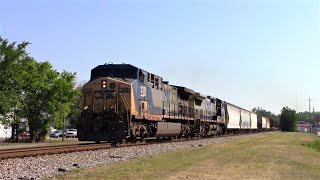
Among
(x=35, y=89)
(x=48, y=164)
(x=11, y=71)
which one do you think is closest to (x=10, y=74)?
(x=11, y=71)

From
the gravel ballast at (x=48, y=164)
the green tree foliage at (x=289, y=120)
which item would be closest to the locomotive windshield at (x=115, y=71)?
the gravel ballast at (x=48, y=164)

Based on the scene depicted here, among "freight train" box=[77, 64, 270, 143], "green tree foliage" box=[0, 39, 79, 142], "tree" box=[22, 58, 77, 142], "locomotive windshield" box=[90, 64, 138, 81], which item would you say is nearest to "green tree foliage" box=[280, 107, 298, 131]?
"green tree foliage" box=[0, 39, 79, 142]

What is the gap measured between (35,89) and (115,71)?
18.8m

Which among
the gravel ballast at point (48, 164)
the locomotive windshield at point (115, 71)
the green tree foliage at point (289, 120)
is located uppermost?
the locomotive windshield at point (115, 71)

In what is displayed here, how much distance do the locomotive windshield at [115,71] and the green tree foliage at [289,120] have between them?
105674mm

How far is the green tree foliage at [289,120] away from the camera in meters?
122

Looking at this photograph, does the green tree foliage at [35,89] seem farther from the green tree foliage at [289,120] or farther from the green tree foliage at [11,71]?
the green tree foliage at [289,120]

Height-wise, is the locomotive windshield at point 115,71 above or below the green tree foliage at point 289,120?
above

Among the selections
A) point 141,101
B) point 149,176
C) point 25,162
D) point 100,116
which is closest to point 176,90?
point 141,101

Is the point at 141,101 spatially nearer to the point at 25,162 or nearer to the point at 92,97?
the point at 92,97

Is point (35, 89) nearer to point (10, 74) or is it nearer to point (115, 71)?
point (10, 74)

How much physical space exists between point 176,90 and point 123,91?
36.8 ft

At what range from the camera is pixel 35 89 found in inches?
1597

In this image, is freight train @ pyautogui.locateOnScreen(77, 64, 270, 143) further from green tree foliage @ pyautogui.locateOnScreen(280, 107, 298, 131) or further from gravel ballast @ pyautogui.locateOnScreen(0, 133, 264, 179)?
green tree foliage @ pyautogui.locateOnScreen(280, 107, 298, 131)
